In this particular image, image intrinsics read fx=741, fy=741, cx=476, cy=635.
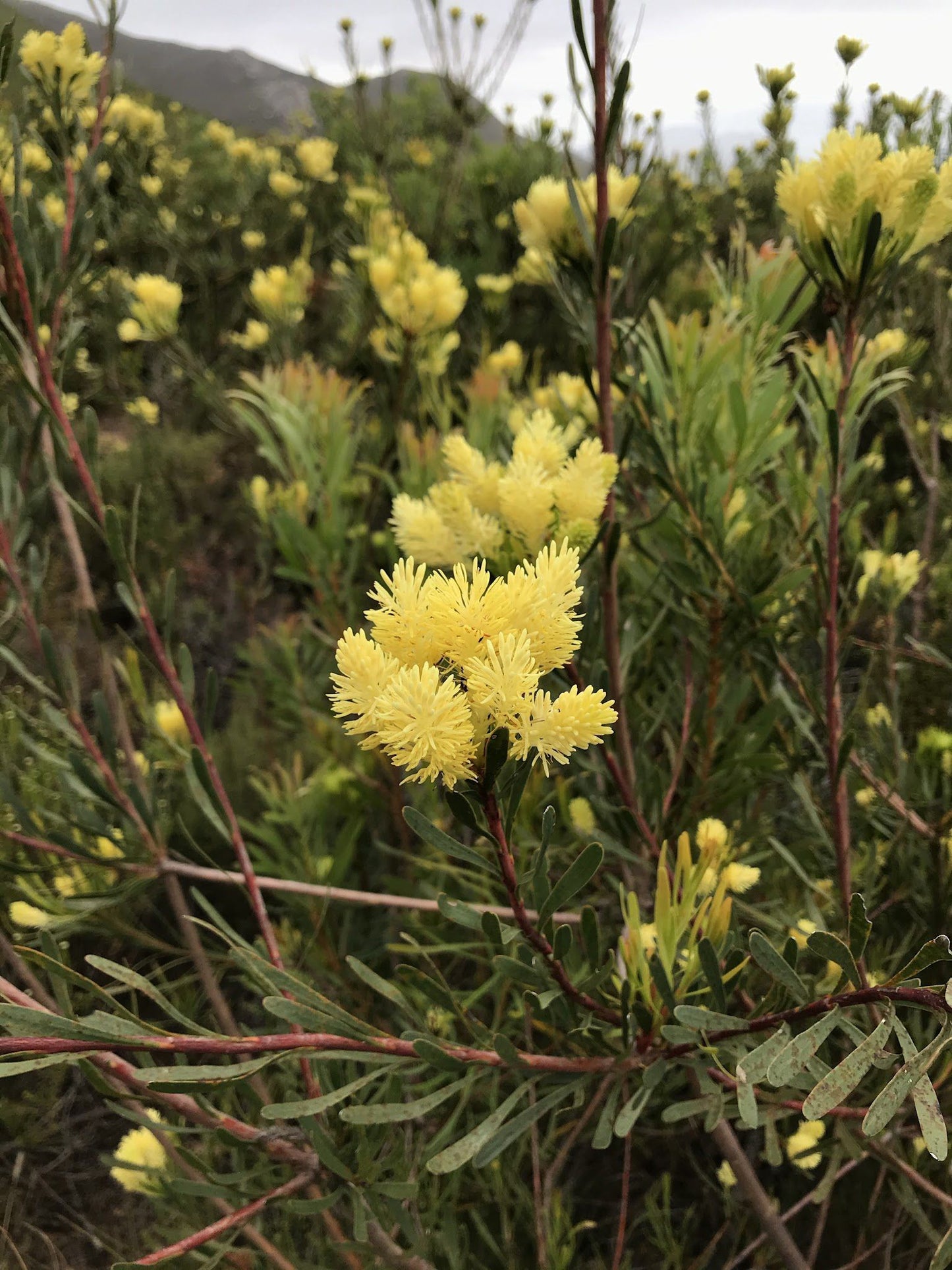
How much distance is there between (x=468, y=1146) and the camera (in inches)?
11.2

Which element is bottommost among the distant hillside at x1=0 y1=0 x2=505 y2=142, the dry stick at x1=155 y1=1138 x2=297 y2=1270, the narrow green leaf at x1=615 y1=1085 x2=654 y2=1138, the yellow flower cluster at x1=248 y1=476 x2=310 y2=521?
the dry stick at x1=155 y1=1138 x2=297 y2=1270

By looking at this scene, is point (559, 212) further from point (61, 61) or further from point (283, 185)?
point (283, 185)

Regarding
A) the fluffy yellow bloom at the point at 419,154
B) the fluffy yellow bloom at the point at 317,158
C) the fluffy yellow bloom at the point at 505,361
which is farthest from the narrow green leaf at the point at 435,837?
the fluffy yellow bloom at the point at 419,154

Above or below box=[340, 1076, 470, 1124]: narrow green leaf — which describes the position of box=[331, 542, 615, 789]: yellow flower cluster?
above

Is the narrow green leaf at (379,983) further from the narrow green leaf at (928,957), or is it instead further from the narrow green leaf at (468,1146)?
the narrow green leaf at (928,957)

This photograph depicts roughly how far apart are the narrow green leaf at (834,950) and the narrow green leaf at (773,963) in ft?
0.05

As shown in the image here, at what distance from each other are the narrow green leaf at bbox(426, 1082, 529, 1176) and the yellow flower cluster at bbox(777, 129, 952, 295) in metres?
0.44

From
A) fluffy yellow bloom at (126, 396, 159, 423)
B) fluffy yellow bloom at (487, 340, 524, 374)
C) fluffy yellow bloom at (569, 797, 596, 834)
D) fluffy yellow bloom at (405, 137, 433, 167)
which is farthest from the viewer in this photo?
fluffy yellow bloom at (405, 137, 433, 167)

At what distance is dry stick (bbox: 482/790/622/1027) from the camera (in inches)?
10.0

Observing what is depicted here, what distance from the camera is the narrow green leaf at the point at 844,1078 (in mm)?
215

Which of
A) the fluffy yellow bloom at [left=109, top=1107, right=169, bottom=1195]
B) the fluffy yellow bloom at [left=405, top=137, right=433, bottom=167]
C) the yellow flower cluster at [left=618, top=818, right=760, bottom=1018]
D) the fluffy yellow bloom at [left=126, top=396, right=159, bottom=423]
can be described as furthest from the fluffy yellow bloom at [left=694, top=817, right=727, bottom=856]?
the fluffy yellow bloom at [left=405, top=137, right=433, bottom=167]

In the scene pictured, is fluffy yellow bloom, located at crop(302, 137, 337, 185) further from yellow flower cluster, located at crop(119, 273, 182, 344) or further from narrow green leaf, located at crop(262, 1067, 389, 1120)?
narrow green leaf, located at crop(262, 1067, 389, 1120)

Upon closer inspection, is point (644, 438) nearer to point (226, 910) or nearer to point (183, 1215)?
point (183, 1215)

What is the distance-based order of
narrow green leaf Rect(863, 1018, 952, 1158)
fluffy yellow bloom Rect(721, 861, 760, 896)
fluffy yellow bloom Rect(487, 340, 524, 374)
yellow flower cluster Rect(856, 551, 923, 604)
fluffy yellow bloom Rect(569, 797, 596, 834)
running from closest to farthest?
narrow green leaf Rect(863, 1018, 952, 1158)
fluffy yellow bloom Rect(721, 861, 760, 896)
fluffy yellow bloom Rect(569, 797, 596, 834)
yellow flower cluster Rect(856, 551, 923, 604)
fluffy yellow bloom Rect(487, 340, 524, 374)
